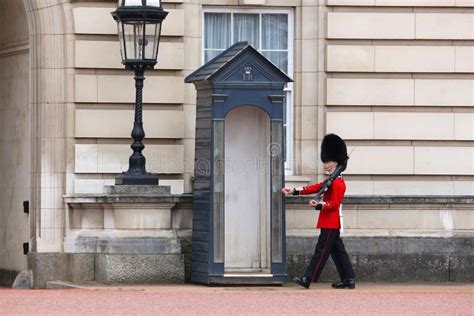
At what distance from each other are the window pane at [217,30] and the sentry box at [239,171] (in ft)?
3.78

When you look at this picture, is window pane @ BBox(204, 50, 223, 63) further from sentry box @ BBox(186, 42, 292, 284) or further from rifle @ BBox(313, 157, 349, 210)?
rifle @ BBox(313, 157, 349, 210)

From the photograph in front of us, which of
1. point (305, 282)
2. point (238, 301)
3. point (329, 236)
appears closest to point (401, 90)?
point (329, 236)

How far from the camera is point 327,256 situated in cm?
1778

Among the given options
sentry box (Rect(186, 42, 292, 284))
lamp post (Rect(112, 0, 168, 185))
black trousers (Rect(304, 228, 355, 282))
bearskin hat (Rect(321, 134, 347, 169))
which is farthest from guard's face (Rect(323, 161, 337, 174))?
lamp post (Rect(112, 0, 168, 185))

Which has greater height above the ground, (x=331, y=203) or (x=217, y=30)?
(x=217, y=30)

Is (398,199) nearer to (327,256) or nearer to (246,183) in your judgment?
(327,256)

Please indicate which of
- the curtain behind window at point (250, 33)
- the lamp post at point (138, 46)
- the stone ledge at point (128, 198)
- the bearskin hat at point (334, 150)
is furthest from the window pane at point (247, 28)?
the stone ledge at point (128, 198)

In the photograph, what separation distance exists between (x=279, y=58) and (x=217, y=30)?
741 millimetres

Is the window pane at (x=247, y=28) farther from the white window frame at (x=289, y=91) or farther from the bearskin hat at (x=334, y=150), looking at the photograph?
the bearskin hat at (x=334, y=150)

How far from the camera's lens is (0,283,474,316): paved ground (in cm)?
1547

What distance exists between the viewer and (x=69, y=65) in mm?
18547

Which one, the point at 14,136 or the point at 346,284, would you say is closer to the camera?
A: the point at 346,284

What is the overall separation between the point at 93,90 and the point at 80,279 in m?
1.98

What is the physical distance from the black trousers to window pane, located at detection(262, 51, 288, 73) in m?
2.27
